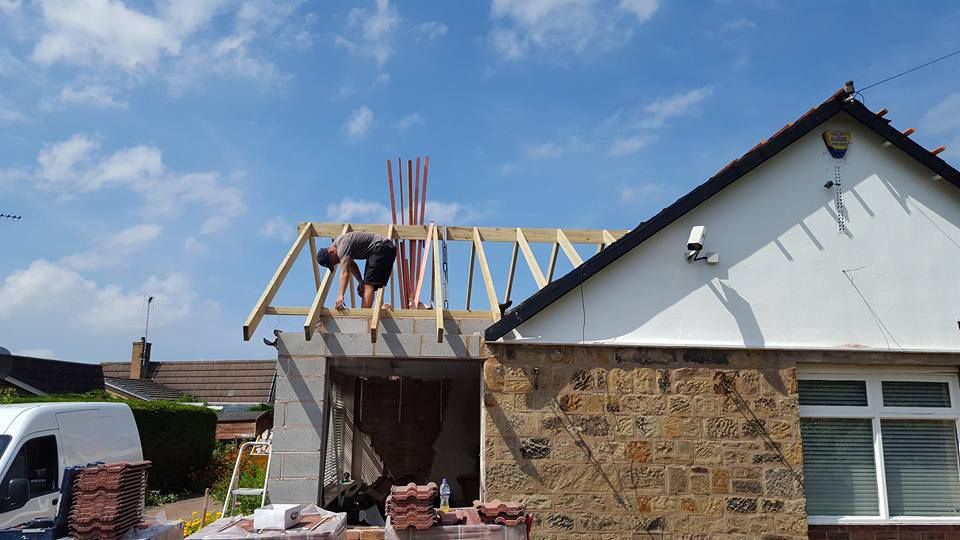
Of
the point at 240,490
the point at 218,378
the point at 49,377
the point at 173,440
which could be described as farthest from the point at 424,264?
the point at 218,378

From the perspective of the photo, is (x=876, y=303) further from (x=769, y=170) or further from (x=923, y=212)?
(x=769, y=170)

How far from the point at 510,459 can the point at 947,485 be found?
4942 mm

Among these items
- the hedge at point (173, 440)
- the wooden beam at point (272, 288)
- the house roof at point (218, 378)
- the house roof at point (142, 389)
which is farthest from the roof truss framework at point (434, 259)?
the house roof at point (218, 378)

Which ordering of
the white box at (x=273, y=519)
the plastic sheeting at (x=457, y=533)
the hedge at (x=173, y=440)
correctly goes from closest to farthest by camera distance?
the white box at (x=273, y=519), the plastic sheeting at (x=457, y=533), the hedge at (x=173, y=440)

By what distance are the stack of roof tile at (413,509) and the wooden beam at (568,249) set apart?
4.27m

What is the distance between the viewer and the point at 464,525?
5.58 m

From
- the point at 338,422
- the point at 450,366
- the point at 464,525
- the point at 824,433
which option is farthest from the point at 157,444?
the point at 824,433

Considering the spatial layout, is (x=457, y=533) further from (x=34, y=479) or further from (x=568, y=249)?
(x=568, y=249)

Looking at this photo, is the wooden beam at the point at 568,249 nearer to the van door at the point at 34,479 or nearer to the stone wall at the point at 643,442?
the stone wall at the point at 643,442

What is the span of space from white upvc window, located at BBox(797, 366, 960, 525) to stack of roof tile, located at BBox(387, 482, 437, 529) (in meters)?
4.82

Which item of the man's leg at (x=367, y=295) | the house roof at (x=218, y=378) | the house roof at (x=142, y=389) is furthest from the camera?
the house roof at (x=218, y=378)

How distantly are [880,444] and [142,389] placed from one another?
2042 centimetres

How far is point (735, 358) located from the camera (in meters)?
8.16

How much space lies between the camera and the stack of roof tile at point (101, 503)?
5402mm
